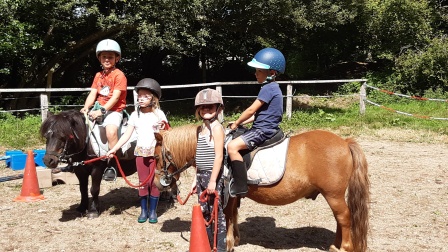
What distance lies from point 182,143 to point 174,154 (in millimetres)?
135

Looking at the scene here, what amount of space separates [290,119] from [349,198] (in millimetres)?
8510

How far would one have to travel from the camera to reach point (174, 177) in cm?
409

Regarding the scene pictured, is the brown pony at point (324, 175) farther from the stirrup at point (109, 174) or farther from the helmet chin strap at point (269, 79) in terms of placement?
the stirrup at point (109, 174)

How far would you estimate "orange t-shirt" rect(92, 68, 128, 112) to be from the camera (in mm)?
5145

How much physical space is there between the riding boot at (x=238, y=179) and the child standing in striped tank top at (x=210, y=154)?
12 cm

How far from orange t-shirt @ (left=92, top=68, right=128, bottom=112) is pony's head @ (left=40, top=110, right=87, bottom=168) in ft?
1.25

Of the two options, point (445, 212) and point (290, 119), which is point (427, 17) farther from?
point (445, 212)

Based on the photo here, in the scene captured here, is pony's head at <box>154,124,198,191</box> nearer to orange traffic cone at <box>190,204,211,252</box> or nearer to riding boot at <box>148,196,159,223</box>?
orange traffic cone at <box>190,204,211,252</box>

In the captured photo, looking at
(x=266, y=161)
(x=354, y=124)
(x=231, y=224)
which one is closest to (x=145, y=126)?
(x=231, y=224)

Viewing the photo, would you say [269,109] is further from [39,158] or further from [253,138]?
[39,158]

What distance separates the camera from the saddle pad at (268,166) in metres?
3.94

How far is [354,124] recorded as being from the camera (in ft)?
38.1

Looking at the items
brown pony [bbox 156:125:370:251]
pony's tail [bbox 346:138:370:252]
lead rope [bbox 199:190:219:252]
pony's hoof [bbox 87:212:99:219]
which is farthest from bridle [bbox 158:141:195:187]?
pony's hoof [bbox 87:212:99:219]

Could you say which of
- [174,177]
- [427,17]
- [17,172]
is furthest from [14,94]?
[427,17]
